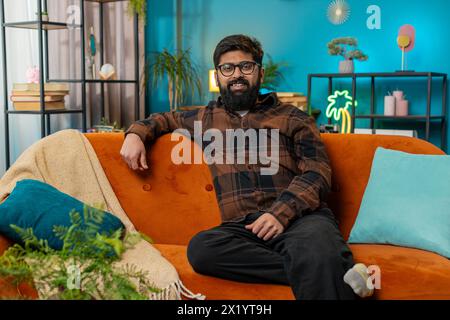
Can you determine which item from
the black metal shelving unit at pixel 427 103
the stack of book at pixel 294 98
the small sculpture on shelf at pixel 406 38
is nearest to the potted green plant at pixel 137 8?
the stack of book at pixel 294 98

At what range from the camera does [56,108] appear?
4738 millimetres

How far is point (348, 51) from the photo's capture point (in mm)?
5148

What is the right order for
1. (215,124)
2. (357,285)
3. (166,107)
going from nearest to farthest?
(357,285) → (215,124) → (166,107)

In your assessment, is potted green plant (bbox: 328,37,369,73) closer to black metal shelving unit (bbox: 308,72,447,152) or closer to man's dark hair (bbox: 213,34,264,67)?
black metal shelving unit (bbox: 308,72,447,152)

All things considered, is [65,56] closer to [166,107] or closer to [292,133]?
[166,107]

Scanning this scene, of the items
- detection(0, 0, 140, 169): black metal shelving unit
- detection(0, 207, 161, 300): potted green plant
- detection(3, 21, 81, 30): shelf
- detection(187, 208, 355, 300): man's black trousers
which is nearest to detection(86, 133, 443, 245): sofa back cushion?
detection(187, 208, 355, 300): man's black trousers

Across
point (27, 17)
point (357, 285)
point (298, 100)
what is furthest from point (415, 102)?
point (357, 285)

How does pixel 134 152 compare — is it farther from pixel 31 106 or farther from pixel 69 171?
pixel 31 106

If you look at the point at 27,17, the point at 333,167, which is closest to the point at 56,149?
Result: the point at 333,167

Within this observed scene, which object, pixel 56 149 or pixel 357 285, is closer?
pixel 357 285

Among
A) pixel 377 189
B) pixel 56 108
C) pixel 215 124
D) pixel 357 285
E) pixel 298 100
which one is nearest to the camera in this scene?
pixel 357 285
